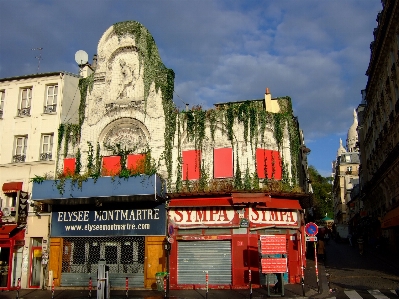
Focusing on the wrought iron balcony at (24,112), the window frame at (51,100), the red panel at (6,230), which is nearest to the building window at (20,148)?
the wrought iron balcony at (24,112)

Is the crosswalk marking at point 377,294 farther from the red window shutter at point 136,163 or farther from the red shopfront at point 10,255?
the red shopfront at point 10,255

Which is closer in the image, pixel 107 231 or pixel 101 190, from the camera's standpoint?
pixel 101 190

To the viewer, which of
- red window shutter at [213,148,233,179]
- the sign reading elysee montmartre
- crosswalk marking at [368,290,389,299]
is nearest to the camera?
crosswalk marking at [368,290,389,299]

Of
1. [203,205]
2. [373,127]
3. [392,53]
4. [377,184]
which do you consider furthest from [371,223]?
[203,205]

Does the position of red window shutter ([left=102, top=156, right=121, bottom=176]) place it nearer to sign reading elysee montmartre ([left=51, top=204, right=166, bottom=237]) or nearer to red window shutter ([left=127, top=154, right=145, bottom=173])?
red window shutter ([left=127, top=154, right=145, bottom=173])

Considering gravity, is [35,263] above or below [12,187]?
below

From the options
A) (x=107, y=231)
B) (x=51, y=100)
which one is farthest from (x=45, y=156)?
(x=107, y=231)

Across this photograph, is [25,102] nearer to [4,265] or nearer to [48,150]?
[48,150]

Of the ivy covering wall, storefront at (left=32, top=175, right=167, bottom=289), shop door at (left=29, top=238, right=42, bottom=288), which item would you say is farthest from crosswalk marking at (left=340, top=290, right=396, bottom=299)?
shop door at (left=29, top=238, right=42, bottom=288)

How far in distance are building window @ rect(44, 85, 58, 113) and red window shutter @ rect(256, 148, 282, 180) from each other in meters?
12.6

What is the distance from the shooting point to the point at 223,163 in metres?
20.5

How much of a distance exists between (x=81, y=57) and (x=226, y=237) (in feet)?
52.6

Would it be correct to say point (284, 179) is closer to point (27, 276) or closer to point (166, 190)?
point (166, 190)

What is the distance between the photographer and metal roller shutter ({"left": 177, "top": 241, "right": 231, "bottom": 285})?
746 inches
